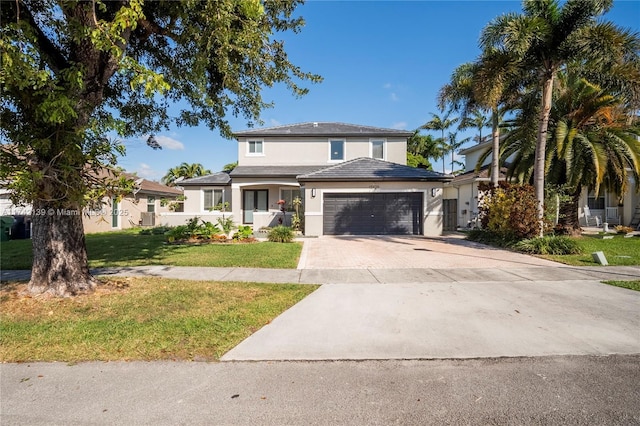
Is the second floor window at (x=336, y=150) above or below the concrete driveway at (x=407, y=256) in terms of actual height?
above

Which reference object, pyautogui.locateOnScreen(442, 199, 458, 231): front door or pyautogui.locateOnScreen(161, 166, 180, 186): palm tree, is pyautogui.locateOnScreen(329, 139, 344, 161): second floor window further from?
pyautogui.locateOnScreen(161, 166, 180, 186): palm tree

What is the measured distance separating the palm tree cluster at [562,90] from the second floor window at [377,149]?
658 cm

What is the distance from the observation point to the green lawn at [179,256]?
30.9 ft

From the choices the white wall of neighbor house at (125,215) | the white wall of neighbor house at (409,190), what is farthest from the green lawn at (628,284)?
the white wall of neighbor house at (125,215)

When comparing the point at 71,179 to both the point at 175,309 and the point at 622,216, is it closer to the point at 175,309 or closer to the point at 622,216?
the point at 175,309

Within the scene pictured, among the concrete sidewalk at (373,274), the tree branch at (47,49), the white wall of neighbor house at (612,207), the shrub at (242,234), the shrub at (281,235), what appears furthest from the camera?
the white wall of neighbor house at (612,207)

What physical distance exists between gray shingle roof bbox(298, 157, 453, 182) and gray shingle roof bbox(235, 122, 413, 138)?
4.34 m

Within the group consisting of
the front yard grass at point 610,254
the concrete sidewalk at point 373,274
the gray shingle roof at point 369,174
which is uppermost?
the gray shingle roof at point 369,174

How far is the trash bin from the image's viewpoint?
1556 cm

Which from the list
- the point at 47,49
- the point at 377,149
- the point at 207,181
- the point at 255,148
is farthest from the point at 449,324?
the point at 207,181

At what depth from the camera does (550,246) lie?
11.5 meters

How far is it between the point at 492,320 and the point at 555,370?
1489mm

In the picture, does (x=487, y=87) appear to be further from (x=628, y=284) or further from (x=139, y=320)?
(x=139, y=320)

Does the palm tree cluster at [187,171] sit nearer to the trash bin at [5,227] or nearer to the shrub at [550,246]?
the trash bin at [5,227]
